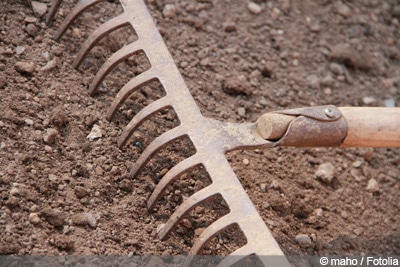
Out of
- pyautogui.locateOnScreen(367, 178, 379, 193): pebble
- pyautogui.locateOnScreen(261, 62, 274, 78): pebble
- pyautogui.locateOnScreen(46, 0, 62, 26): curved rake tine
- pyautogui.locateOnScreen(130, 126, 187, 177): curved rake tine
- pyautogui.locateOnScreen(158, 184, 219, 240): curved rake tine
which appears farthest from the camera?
pyautogui.locateOnScreen(261, 62, 274, 78): pebble

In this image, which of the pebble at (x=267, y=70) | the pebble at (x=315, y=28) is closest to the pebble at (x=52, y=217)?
the pebble at (x=267, y=70)

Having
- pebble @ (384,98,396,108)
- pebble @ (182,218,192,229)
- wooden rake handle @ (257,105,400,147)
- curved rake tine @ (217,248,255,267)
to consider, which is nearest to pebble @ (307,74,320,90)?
pebble @ (384,98,396,108)

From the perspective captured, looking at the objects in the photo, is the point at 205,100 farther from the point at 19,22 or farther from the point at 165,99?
the point at 19,22

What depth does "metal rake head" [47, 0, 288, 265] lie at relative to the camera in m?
2.18

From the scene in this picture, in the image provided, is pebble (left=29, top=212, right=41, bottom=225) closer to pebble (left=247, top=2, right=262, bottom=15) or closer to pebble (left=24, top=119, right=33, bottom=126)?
pebble (left=24, top=119, right=33, bottom=126)

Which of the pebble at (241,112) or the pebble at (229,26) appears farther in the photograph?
the pebble at (229,26)

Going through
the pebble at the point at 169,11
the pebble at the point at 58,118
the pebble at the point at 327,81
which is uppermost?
the pebble at the point at 169,11

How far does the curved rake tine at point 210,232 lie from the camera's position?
218 cm

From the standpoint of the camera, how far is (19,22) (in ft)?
8.74

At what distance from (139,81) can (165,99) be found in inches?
5.3

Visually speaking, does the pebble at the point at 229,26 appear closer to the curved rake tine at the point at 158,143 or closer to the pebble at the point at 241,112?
the pebble at the point at 241,112

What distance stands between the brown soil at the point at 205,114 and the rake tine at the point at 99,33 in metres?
0.07

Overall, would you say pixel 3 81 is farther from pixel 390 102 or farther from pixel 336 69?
pixel 390 102

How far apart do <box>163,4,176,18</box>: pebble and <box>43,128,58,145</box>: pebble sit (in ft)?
3.06
